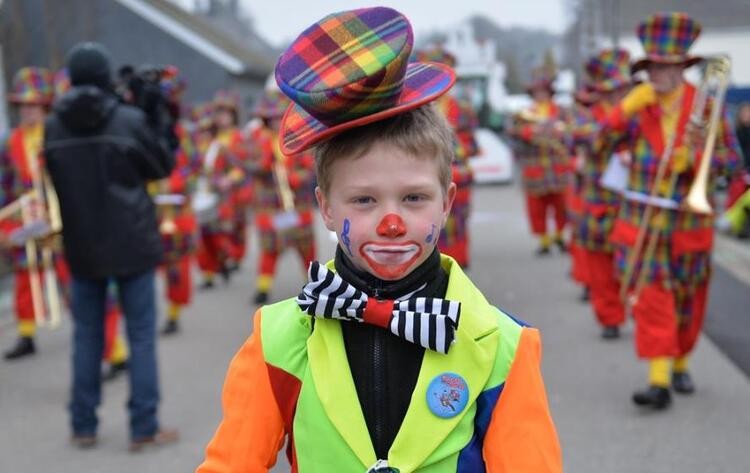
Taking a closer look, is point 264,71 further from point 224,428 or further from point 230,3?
point 230,3

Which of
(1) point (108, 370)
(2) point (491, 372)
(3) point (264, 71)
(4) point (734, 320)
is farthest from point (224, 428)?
(3) point (264, 71)

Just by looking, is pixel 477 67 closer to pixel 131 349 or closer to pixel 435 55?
pixel 435 55

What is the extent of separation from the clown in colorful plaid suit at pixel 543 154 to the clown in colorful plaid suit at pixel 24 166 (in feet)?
19.2

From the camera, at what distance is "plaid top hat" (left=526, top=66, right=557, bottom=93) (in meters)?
11.1

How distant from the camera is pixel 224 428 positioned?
192cm

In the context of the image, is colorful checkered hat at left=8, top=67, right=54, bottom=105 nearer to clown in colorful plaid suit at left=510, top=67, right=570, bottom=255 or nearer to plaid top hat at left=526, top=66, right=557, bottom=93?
clown in colorful plaid suit at left=510, top=67, right=570, bottom=255

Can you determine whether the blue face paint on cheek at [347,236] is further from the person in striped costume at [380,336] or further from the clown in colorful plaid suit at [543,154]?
the clown in colorful plaid suit at [543,154]

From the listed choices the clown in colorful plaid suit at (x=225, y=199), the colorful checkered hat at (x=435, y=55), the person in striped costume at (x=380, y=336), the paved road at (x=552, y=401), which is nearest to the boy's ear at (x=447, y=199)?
the person in striped costume at (x=380, y=336)

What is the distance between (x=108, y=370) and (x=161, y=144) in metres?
2.29

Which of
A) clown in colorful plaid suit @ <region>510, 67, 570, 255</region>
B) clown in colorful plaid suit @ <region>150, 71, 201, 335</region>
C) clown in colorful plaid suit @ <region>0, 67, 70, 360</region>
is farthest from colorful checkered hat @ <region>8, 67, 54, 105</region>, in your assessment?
clown in colorful plaid suit @ <region>510, 67, 570, 255</region>

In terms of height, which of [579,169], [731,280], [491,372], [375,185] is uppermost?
[375,185]

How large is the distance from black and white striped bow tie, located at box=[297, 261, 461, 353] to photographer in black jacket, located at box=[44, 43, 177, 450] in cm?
316

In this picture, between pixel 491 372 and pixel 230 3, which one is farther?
pixel 230 3

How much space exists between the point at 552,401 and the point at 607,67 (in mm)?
3618
